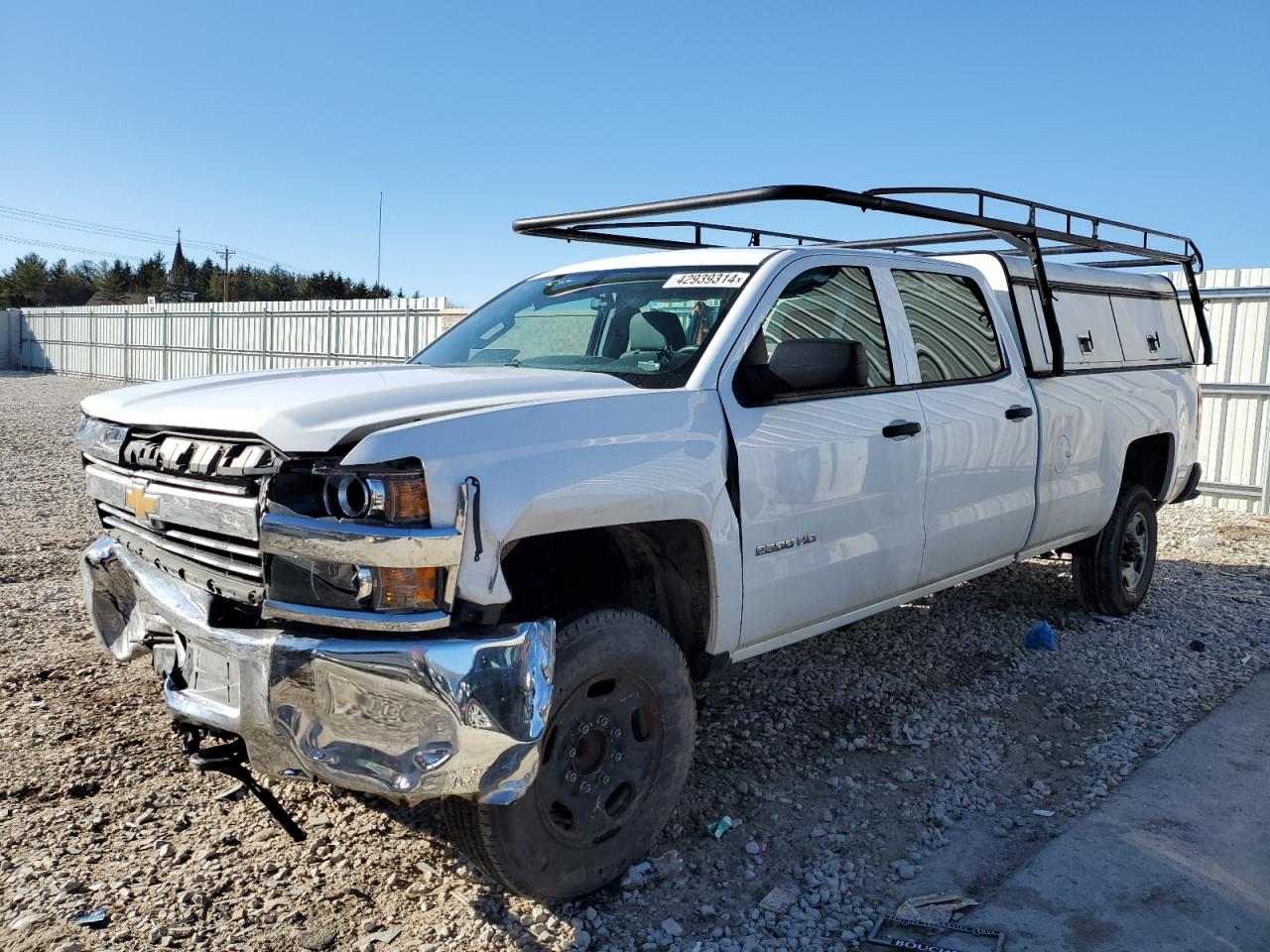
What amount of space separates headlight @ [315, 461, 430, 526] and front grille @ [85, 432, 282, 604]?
223 mm

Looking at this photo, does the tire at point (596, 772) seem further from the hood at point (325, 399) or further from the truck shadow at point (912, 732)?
the hood at point (325, 399)

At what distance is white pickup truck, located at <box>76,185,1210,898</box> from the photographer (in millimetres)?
2588

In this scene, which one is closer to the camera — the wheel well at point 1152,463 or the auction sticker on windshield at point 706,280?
the auction sticker on windshield at point 706,280

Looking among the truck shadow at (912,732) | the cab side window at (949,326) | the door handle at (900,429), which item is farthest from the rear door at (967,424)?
the truck shadow at (912,732)

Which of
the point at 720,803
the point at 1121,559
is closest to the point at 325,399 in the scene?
the point at 720,803

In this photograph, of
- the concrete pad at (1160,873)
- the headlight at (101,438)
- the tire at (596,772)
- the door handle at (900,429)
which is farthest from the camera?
the door handle at (900,429)

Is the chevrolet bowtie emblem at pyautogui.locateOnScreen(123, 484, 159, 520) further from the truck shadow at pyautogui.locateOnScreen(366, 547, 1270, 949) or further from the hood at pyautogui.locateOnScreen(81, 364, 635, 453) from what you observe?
the truck shadow at pyautogui.locateOnScreen(366, 547, 1270, 949)

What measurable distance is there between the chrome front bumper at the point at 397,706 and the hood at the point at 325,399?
0.53 meters

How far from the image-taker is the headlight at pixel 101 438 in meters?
3.25

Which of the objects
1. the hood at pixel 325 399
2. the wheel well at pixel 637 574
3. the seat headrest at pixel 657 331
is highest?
the seat headrest at pixel 657 331

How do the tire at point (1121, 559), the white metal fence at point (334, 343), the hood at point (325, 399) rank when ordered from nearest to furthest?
1. the hood at point (325, 399)
2. the tire at point (1121, 559)
3. the white metal fence at point (334, 343)

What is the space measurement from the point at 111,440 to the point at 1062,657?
4758 millimetres

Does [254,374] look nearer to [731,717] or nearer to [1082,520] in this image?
[731,717]

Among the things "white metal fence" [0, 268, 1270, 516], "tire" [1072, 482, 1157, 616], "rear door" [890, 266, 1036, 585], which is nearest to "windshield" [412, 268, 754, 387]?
"rear door" [890, 266, 1036, 585]
